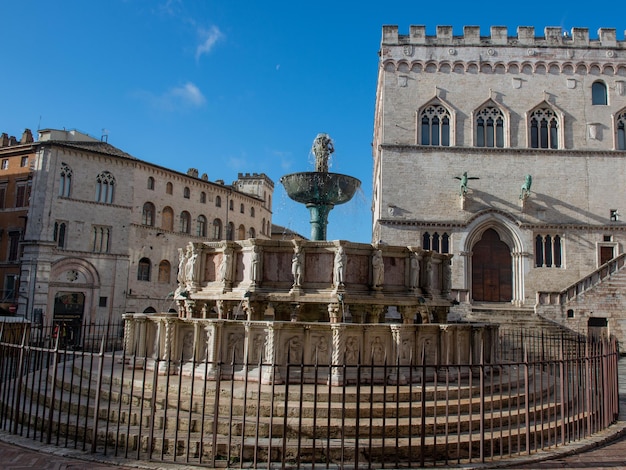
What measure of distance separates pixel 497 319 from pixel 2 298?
30.3m

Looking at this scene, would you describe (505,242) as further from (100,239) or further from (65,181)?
(65,181)

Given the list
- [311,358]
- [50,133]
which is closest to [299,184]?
[311,358]

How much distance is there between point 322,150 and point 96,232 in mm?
27063

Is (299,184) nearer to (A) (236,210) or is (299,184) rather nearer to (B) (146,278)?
(B) (146,278)

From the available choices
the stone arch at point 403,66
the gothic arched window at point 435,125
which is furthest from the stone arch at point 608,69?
the stone arch at point 403,66

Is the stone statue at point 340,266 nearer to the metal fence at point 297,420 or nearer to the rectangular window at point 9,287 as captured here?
the metal fence at point 297,420

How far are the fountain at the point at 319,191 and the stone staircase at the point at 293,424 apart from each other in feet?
19.4

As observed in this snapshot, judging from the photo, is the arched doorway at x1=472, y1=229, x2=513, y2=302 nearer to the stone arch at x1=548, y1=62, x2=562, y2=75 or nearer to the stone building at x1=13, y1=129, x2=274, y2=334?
the stone arch at x1=548, y1=62, x2=562, y2=75

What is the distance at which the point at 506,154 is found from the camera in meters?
30.6

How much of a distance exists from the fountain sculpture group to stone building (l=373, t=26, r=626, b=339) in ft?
55.3

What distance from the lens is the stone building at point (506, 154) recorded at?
29.8 meters

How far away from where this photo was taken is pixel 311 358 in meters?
9.51

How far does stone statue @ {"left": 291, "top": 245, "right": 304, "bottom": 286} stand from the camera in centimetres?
1140

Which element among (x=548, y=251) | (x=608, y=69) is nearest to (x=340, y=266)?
(x=548, y=251)
